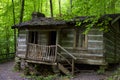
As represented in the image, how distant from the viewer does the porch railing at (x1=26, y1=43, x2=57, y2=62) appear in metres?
15.2

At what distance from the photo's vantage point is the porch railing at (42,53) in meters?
15.2

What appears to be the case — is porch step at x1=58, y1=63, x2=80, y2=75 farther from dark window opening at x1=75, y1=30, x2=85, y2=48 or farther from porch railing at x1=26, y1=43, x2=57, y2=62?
dark window opening at x1=75, y1=30, x2=85, y2=48

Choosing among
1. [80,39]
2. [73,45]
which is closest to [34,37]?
[73,45]

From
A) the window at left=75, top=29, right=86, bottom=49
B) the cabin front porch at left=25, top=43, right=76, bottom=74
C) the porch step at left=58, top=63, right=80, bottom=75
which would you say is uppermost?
the window at left=75, top=29, right=86, bottom=49

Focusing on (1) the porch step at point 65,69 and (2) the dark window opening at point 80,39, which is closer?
(1) the porch step at point 65,69

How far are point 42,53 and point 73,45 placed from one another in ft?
8.37

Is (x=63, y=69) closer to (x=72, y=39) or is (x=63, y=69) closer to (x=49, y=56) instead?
(x=49, y=56)

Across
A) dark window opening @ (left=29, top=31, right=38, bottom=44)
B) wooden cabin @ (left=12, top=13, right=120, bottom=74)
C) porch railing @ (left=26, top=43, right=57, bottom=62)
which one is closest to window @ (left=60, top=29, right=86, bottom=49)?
wooden cabin @ (left=12, top=13, right=120, bottom=74)

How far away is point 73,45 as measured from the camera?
611 inches

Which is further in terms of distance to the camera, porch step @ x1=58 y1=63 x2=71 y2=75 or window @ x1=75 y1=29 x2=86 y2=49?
window @ x1=75 y1=29 x2=86 y2=49

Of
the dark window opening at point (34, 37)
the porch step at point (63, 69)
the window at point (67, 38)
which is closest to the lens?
the porch step at point (63, 69)

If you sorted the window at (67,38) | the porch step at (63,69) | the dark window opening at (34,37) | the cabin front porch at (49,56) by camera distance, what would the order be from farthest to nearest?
the dark window opening at (34,37) < the window at (67,38) < the cabin front porch at (49,56) < the porch step at (63,69)

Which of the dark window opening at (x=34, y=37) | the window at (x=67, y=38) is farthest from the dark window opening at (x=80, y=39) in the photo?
the dark window opening at (x=34, y=37)

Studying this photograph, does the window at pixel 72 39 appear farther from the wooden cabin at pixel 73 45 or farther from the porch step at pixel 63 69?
the porch step at pixel 63 69
